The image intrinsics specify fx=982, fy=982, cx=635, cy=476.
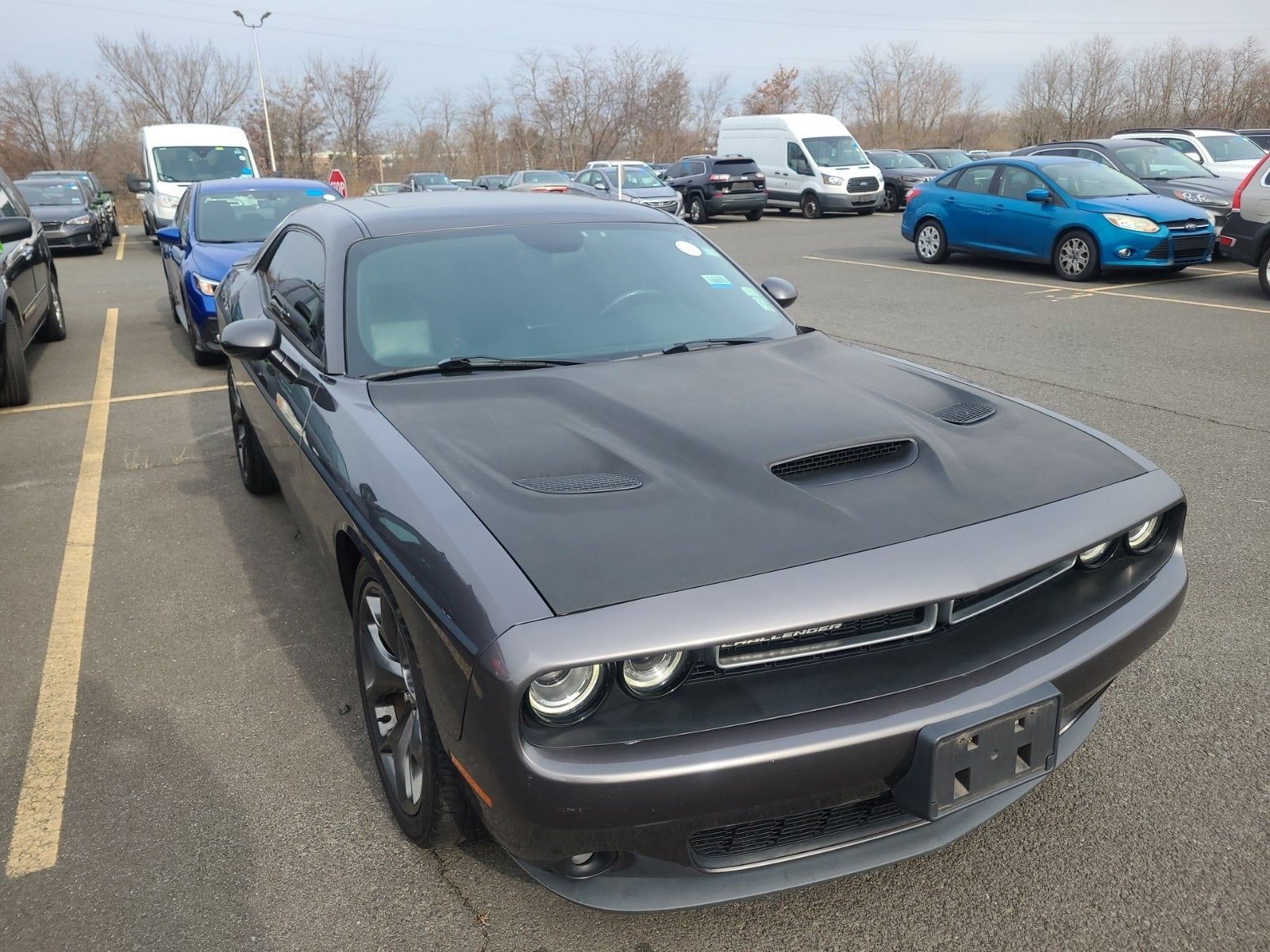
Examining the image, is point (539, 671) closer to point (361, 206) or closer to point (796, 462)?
point (796, 462)

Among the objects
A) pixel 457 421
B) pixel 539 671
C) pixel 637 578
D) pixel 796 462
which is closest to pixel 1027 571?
pixel 796 462

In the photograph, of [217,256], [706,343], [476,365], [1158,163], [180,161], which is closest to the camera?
[476,365]

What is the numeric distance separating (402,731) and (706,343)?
1663mm

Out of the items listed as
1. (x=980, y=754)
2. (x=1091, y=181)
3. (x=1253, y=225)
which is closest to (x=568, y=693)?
(x=980, y=754)

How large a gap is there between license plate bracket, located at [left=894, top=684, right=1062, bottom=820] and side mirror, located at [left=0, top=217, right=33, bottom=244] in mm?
7289

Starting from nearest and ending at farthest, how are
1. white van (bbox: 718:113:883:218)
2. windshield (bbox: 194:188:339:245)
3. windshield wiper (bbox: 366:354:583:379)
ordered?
windshield wiper (bbox: 366:354:583:379) < windshield (bbox: 194:188:339:245) < white van (bbox: 718:113:883:218)

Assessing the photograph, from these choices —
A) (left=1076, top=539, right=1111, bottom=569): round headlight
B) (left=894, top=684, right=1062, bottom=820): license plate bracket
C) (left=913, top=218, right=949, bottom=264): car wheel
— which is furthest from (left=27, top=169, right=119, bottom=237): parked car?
(left=894, top=684, right=1062, bottom=820): license plate bracket

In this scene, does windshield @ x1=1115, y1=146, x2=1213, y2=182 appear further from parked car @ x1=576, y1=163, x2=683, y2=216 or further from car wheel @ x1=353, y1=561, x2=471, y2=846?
car wheel @ x1=353, y1=561, x2=471, y2=846

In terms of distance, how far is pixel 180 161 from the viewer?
18.8 metres

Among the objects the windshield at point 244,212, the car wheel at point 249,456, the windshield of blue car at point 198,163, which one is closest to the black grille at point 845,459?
the car wheel at point 249,456

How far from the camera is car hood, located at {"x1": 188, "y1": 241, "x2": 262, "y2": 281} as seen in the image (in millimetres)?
8016

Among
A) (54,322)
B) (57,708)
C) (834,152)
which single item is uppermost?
(834,152)

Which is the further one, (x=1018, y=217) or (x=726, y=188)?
(x=726, y=188)

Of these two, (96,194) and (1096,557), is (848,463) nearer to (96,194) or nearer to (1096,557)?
(1096,557)
